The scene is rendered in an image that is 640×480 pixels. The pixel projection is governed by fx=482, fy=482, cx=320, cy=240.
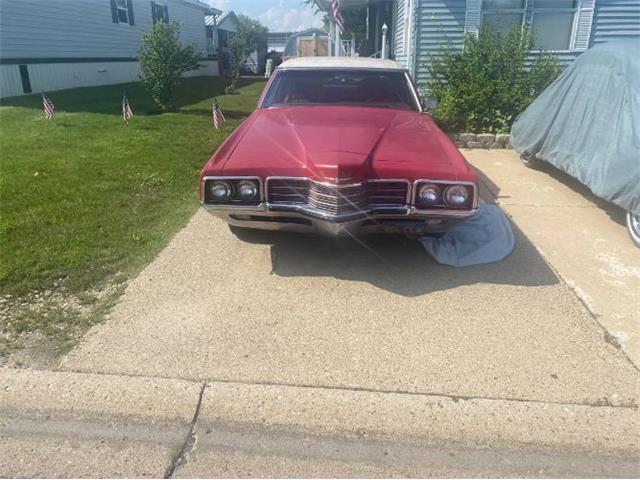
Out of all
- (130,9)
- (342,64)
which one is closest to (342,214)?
(342,64)

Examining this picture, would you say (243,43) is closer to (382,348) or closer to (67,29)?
(67,29)

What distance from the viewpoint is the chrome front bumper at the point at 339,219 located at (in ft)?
10.6

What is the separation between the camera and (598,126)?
520 cm

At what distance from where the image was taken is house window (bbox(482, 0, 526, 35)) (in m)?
9.66

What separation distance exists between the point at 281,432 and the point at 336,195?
150 cm

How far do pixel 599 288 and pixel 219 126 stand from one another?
794cm

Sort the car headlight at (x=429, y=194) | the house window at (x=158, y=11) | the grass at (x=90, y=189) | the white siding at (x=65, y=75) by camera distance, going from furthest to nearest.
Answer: the house window at (x=158, y=11), the white siding at (x=65, y=75), the grass at (x=90, y=189), the car headlight at (x=429, y=194)

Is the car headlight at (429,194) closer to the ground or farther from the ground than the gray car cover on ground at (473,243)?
farther from the ground

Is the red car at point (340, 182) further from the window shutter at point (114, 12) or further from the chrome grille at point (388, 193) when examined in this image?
the window shutter at point (114, 12)

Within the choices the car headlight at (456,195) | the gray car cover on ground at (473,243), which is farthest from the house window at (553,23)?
the car headlight at (456,195)

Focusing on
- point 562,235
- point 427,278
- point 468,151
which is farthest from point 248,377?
point 468,151

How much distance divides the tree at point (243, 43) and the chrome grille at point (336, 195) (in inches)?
611

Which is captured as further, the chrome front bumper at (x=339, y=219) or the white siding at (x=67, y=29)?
the white siding at (x=67, y=29)

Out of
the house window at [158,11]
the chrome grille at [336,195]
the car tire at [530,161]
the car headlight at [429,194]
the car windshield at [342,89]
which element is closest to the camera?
the chrome grille at [336,195]
